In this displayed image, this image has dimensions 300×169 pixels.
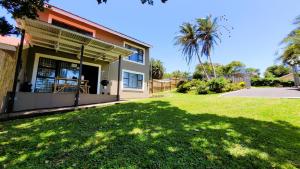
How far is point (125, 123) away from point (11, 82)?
569 cm

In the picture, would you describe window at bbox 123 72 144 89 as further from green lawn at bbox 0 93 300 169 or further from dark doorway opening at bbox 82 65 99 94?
green lawn at bbox 0 93 300 169

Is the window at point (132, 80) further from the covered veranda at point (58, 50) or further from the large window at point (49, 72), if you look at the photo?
the large window at point (49, 72)

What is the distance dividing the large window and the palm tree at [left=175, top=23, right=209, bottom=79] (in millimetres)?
15679

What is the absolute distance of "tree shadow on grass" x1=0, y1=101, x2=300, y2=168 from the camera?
3.10 meters

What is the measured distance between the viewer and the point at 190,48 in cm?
2256

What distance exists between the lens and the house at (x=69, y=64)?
768 cm

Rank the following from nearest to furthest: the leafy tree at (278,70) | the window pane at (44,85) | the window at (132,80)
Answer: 1. the window pane at (44,85)
2. the window at (132,80)
3. the leafy tree at (278,70)

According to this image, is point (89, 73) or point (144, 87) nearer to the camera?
point (89, 73)

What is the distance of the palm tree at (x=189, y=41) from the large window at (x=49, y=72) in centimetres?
1568

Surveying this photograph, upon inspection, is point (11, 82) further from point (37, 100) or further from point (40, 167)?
point (40, 167)

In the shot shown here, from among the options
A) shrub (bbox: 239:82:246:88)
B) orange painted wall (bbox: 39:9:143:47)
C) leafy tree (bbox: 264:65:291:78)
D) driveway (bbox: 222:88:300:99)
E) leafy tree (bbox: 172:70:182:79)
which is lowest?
driveway (bbox: 222:88:300:99)

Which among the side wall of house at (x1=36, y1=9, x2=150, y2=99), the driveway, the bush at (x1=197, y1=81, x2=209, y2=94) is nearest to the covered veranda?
the side wall of house at (x1=36, y1=9, x2=150, y2=99)

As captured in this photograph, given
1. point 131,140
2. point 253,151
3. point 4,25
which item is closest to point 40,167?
point 131,140

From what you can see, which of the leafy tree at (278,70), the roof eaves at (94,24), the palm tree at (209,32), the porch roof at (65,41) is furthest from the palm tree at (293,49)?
the leafy tree at (278,70)
